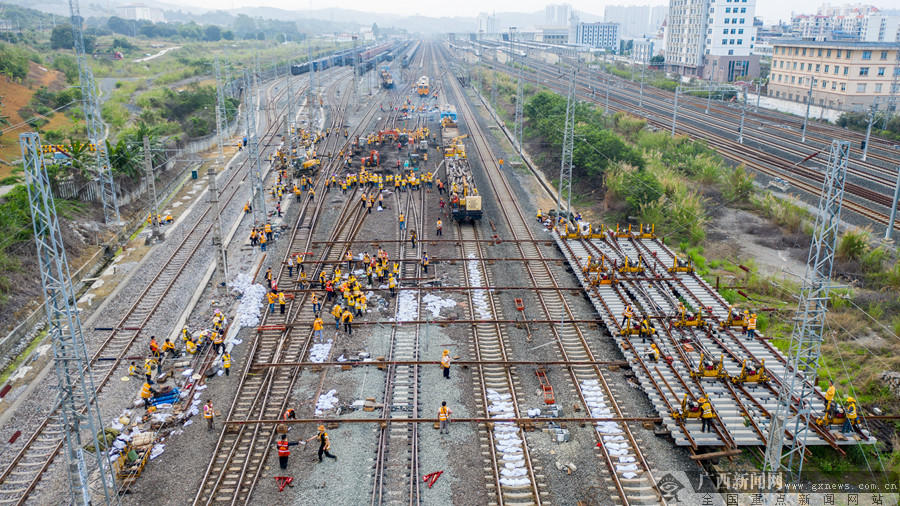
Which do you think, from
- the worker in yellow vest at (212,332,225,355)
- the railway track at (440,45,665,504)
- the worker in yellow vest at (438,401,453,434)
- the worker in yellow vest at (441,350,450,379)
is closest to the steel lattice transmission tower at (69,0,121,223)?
the worker in yellow vest at (212,332,225,355)

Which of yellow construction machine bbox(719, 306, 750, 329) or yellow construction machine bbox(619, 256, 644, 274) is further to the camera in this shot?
yellow construction machine bbox(619, 256, 644, 274)

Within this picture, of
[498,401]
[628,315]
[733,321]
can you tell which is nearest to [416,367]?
[498,401]

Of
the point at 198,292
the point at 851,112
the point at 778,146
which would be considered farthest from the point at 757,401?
the point at 851,112

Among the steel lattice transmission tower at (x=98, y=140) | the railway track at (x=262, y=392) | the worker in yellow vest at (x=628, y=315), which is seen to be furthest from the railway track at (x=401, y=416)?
the steel lattice transmission tower at (x=98, y=140)

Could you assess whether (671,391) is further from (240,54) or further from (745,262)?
(240,54)

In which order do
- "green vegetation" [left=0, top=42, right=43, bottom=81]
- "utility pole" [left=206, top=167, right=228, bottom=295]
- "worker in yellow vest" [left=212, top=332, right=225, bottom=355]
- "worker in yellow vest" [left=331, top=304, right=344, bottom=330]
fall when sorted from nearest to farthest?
"worker in yellow vest" [left=212, top=332, right=225, bottom=355] < "worker in yellow vest" [left=331, top=304, right=344, bottom=330] < "utility pole" [left=206, top=167, right=228, bottom=295] < "green vegetation" [left=0, top=42, right=43, bottom=81]

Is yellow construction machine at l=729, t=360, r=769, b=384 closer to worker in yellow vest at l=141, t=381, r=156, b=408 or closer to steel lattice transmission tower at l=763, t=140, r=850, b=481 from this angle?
steel lattice transmission tower at l=763, t=140, r=850, b=481
